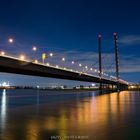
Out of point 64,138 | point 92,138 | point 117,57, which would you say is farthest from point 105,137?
point 117,57

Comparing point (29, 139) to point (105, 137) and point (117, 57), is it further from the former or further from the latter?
point (117, 57)

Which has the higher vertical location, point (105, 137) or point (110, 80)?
point (110, 80)

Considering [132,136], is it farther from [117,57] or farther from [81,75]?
[117,57]

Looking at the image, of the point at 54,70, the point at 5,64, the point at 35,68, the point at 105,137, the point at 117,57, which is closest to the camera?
the point at 105,137

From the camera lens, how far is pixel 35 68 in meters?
51.5

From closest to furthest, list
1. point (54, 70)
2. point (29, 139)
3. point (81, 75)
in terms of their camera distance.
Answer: point (29, 139), point (54, 70), point (81, 75)

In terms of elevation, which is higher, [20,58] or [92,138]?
[20,58]

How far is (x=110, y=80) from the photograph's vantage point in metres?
122

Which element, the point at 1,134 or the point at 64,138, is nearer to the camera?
the point at 64,138

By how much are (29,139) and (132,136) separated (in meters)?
6.02

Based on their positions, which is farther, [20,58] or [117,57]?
[117,57]

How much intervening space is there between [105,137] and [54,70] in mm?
45469

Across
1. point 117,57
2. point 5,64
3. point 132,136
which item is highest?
point 117,57

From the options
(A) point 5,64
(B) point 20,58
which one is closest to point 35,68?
(B) point 20,58
